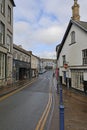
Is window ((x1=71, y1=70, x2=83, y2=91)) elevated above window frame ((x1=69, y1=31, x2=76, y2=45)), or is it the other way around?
window frame ((x1=69, y1=31, x2=76, y2=45))

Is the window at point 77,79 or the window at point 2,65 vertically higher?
the window at point 2,65

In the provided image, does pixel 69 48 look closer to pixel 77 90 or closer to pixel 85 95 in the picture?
pixel 77 90

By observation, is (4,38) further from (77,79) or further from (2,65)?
(77,79)

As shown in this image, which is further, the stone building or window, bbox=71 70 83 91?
the stone building

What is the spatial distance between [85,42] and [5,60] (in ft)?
38.3

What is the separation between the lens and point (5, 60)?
29.7m

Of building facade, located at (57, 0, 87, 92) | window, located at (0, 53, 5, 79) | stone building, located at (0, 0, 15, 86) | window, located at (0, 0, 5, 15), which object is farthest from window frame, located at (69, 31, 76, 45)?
window, located at (0, 0, 5, 15)

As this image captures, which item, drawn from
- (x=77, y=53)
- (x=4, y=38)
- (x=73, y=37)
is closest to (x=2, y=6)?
(x=4, y=38)

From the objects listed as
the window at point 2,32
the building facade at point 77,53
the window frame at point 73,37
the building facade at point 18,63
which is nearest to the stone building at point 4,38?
the window at point 2,32

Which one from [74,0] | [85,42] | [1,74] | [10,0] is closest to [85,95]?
[85,42]

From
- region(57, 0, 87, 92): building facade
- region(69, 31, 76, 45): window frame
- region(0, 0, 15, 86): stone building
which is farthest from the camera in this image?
region(0, 0, 15, 86): stone building

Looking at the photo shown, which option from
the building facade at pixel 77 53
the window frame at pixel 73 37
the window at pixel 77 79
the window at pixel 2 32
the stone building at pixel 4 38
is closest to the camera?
the building facade at pixel 77 53

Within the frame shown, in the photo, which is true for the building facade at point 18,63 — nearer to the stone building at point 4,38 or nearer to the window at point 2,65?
the stone building at point 4,38

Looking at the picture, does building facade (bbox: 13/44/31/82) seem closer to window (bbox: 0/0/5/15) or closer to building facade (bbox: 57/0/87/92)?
window (bbox: 0/0/5/15)
